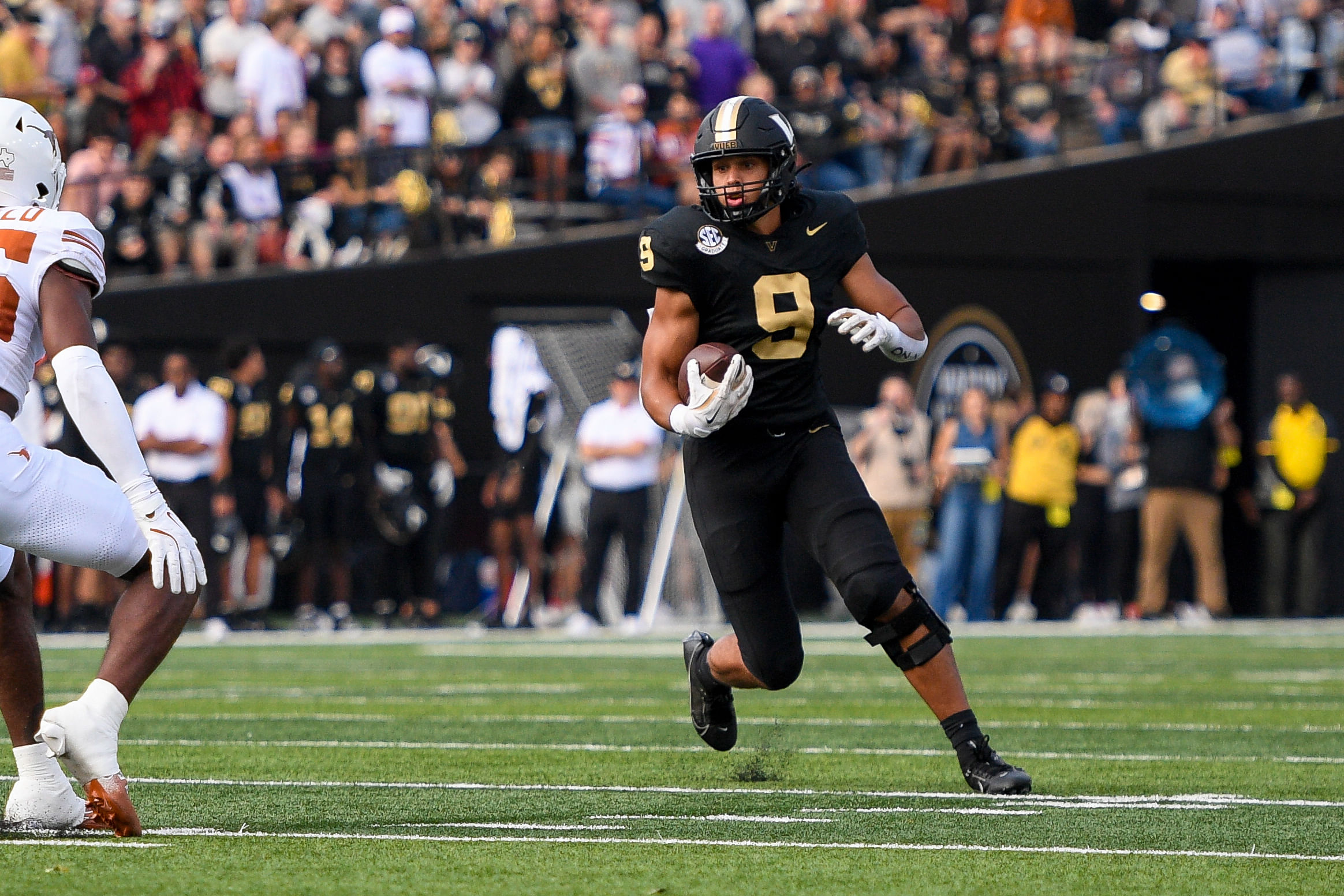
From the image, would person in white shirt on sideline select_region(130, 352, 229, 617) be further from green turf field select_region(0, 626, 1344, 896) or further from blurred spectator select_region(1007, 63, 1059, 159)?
blurred spectator select_region(1007, 63, 1059, 159)

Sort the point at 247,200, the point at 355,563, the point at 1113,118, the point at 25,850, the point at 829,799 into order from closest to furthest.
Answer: the point at 25,850 → the point at 829,799 → the point at 355,563 → the point at 247,200 → the point at 1113,118

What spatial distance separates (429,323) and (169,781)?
422 inches

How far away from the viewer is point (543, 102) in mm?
16062

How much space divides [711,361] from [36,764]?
1.85 meters

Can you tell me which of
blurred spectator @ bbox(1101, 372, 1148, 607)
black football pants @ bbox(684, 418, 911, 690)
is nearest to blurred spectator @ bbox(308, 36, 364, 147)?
blurred spectator @ bbox(1101, 372, 1148, 607)

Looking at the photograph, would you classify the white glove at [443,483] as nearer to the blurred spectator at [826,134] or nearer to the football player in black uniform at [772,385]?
the blurred spectator at [826,134]

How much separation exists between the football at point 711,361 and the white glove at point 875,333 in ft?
0.91

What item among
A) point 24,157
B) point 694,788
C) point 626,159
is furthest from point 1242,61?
point 24,157

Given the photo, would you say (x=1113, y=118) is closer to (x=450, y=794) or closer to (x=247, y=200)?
(x=247, y=200)

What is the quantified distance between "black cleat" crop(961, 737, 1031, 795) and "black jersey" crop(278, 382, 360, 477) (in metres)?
9.26

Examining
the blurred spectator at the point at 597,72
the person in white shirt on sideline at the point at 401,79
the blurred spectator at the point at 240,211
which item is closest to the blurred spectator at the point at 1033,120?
the blurred spectator at the point at 597,72

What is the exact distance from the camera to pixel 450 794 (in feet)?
17.0

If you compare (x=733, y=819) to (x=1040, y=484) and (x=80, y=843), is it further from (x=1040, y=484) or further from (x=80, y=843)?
(x=1040, y=484)

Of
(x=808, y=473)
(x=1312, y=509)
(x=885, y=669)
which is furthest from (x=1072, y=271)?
(x=808, y=473)
